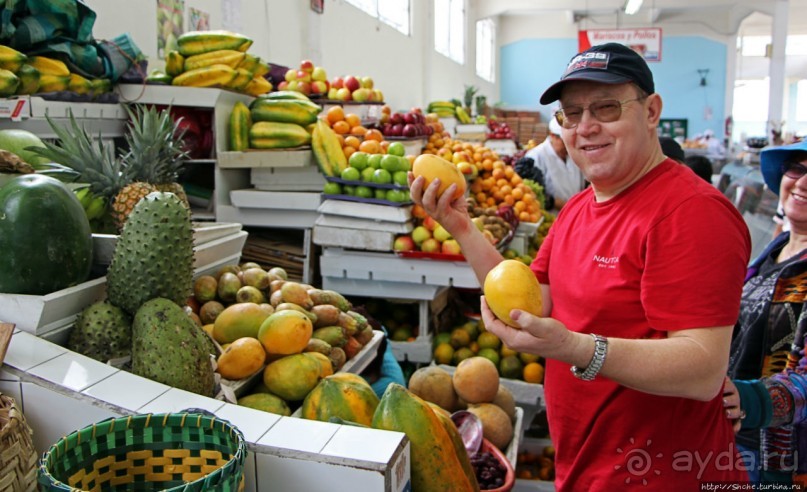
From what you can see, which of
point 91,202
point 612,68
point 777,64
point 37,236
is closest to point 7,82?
point 91,202

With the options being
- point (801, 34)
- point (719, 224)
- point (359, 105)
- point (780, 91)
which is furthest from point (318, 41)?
point (801, 34)

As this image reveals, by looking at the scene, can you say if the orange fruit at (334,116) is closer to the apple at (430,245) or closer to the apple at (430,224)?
the apple at (430,224)

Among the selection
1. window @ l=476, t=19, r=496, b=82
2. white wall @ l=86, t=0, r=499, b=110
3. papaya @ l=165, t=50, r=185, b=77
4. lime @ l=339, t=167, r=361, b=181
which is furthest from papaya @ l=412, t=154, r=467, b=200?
window @ l=476, t=19, r=496, b=82

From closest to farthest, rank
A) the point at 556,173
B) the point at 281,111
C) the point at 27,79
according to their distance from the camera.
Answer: the point at 27,79 < the point at 281,111 < the point at 556,173

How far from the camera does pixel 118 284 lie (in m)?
1.69

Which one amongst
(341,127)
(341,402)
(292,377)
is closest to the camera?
(341,402)

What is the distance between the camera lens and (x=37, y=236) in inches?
61.6

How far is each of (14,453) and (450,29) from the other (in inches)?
545

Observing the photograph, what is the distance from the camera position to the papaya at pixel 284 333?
6.55 ft

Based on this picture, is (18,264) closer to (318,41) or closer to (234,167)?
(234,167)

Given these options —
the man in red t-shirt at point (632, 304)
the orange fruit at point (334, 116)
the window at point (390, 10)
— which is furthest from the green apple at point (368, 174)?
the window at point (390, 10)

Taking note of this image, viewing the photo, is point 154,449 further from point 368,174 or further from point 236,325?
point 368,174

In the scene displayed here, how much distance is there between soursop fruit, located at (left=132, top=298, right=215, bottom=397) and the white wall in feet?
9.76

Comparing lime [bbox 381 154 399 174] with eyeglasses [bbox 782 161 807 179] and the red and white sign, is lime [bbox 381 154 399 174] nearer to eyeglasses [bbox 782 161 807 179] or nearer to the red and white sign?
eyeglasses [bbox 782 161 807 179]
